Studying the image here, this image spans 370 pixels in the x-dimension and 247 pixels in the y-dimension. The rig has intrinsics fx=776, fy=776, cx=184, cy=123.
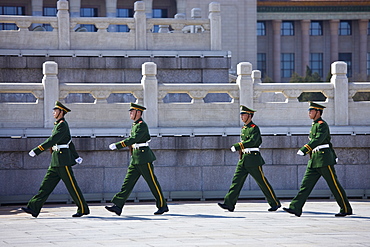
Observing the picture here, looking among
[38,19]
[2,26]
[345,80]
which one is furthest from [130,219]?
[2,26]

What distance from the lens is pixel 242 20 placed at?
50.1 meters

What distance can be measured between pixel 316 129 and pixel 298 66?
4847 centimetres

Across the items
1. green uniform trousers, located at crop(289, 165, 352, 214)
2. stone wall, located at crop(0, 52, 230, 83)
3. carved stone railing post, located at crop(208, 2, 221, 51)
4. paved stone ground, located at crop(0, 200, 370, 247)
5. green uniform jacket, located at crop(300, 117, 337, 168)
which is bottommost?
paved stone ground, located at crop(0, 200, 370, 247)

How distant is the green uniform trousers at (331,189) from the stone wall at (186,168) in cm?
282

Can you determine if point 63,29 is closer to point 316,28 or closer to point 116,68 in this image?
point 116,68

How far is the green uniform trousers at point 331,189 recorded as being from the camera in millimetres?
11852

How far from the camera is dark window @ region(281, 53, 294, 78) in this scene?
5959cm

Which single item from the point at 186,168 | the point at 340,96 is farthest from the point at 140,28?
the point at 340,96

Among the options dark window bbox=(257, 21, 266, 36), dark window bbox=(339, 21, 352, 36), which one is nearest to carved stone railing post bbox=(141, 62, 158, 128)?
dark window bbox=(257, 21, 266, 36)

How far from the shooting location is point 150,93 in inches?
574

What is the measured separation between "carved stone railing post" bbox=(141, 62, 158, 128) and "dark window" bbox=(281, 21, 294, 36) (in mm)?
46580

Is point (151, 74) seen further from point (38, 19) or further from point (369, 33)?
point (369, 33)

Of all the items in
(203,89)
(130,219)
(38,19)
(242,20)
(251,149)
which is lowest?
(130,219)

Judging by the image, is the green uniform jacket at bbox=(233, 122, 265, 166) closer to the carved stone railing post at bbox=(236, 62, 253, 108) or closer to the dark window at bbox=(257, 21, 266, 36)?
the carved stone railing post at bbox=(236, 62, 253, 108)
